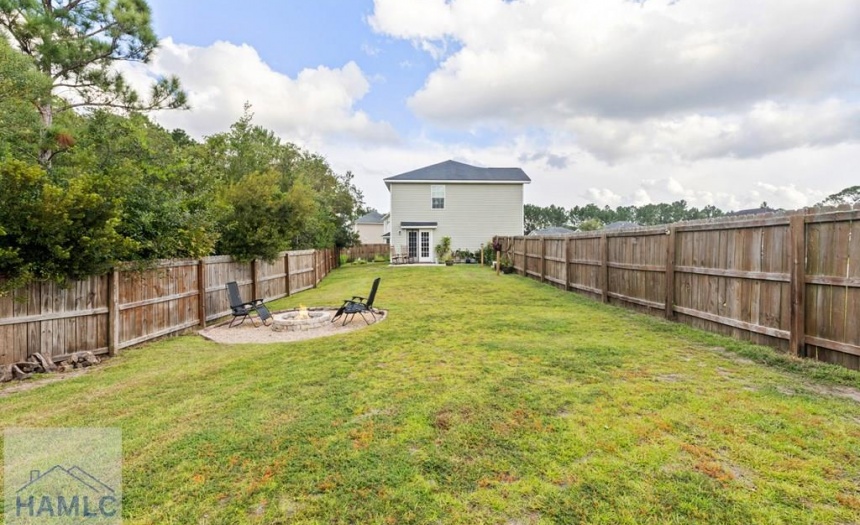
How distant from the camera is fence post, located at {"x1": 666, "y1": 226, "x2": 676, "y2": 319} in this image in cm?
730

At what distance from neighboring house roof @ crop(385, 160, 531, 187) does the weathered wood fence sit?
701 cm

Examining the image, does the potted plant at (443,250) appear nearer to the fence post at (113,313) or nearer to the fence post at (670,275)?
the fence post at (670,275)

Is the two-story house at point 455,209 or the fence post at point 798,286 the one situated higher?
the two-story house at point 455,209

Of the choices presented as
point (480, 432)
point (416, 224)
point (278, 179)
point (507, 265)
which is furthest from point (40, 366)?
point (416, 224)

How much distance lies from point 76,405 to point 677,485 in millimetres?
5494

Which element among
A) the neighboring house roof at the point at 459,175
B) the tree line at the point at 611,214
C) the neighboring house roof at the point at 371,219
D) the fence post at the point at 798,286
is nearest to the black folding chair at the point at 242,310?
the fence post at the point at 798,286

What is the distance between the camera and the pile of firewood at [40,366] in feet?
16.4

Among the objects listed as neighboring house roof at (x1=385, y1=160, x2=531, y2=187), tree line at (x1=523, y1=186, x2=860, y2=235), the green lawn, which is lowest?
the green lawn

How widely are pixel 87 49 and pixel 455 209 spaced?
1908cm

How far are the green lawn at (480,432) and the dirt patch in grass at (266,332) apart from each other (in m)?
1.23

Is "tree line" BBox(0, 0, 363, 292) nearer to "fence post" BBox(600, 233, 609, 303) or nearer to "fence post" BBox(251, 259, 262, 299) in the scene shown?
"fence post" BBox(251, 259, 262, 299)

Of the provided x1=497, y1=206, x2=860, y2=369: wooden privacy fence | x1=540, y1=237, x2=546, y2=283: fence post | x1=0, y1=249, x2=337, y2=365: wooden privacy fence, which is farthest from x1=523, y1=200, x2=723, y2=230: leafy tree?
x1=0, y1=249, x2=337, y2=365: wooden privacy fence

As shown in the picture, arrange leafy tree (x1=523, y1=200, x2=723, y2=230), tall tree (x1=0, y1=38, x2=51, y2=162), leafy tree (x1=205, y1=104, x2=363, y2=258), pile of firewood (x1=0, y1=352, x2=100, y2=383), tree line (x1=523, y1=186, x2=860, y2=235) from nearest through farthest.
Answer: pile of firewood (x1=0, y1=352, x2=100, y2=383) < tall tree (x1=0, y1=38, x2=51, y2=162) < leafy tree (x1=205, y1=104, x2=363, y2=258) < tree line (x1=523, y1=186, x2=860, y2=235) < leafy tree (x1=523, y1=200, x2=723, y2=230)

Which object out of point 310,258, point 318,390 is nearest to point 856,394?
point 318,390
